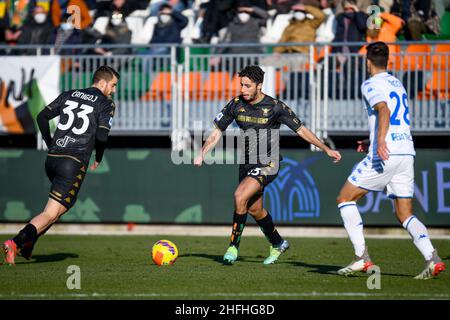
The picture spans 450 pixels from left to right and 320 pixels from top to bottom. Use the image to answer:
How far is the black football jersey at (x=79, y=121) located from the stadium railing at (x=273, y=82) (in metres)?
6.74

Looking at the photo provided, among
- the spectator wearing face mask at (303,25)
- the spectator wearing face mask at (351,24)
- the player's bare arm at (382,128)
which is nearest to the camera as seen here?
the player's bare arm at (382,128)

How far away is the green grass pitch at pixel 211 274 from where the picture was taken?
373 inches

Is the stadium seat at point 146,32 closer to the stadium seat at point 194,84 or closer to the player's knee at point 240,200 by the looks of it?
the stadium seat at point 194,84

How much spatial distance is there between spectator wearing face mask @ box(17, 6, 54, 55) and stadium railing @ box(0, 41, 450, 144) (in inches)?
70.7

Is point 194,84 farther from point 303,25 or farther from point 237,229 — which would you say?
point 237,229

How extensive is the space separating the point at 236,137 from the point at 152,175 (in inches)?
71.3

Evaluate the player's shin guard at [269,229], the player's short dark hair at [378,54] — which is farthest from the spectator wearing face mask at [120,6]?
the player's short dark hair at [378,54]

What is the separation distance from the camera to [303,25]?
66.9 feet

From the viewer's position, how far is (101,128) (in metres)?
12.2

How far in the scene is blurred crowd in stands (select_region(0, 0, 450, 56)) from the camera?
65.6ft

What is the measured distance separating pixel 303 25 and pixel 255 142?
27.3 feet

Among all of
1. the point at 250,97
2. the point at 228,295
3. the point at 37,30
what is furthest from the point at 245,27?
the point at 228,295
